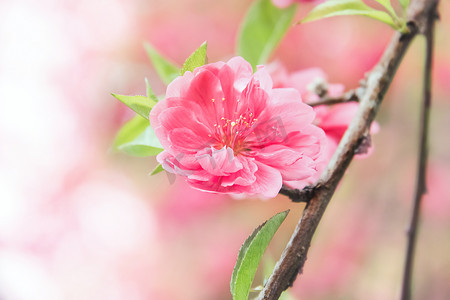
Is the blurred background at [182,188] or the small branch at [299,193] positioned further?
the blurred background at [182,188]

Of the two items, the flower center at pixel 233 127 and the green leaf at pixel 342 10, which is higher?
the green leaf at pixel 342 10

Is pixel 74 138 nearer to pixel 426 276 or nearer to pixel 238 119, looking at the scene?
pixel 426 276

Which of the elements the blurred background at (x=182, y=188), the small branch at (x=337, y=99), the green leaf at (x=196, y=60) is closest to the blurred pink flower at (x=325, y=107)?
the small branch at (x=337, y=99)

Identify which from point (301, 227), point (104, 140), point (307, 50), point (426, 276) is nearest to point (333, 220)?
point (426, 276)

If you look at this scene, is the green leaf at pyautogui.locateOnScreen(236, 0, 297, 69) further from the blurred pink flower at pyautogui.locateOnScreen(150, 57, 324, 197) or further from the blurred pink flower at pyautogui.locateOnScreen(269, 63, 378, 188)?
the blurred pink flower at pyautogui.locateOnScreen(150, 57, 324, 197)

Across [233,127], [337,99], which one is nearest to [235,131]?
[233,127]

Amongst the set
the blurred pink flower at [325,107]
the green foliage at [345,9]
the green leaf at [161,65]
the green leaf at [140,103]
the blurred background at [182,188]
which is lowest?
the blurred background at [182,188]

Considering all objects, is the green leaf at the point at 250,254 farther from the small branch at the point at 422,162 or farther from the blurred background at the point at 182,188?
the blurred background at the point at 182,188

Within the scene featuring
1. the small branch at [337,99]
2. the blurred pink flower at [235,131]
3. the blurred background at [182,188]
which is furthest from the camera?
the blurred background at [182,188]
